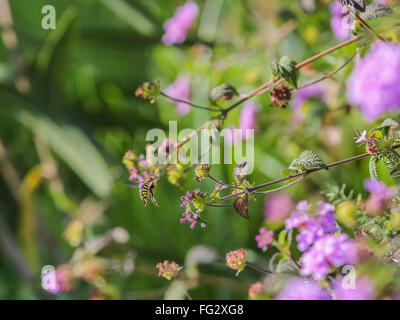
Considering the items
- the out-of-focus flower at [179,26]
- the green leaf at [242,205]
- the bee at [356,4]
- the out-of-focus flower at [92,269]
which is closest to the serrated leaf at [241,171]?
the green leaf at [242,205]

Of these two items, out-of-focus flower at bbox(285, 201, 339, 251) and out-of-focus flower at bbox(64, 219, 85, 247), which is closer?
out-of-focus flower at bbox(285, 201, 339, 251)

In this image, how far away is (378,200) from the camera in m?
0.30

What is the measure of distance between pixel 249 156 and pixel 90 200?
0.35m

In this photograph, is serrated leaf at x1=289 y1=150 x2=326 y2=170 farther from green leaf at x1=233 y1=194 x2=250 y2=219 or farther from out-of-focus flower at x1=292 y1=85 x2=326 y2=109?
out-of-focus flower at x1=292 y1=85 x2=326 y2=109

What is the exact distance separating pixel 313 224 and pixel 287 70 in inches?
4.2

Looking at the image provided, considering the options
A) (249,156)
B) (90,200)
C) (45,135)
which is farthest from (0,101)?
(249,156)

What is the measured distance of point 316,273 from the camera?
0.28m

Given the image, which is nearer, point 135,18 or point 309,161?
point 309,161

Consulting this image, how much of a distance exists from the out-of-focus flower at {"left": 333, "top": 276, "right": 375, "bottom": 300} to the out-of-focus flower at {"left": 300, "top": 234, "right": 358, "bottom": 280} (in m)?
0.01

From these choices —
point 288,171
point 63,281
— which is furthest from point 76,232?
point 288,171

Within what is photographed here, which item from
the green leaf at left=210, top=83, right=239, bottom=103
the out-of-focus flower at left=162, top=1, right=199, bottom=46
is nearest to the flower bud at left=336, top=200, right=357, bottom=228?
the green leaf at left=210, top=83, right=239, bottom=103

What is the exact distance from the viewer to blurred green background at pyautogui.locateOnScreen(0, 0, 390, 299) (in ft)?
1.77

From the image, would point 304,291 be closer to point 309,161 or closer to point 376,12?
point 309,161

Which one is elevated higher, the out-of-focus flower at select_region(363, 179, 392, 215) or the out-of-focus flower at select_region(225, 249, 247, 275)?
the out-of-focus flower at select_region(363, 179, 392, 215)
